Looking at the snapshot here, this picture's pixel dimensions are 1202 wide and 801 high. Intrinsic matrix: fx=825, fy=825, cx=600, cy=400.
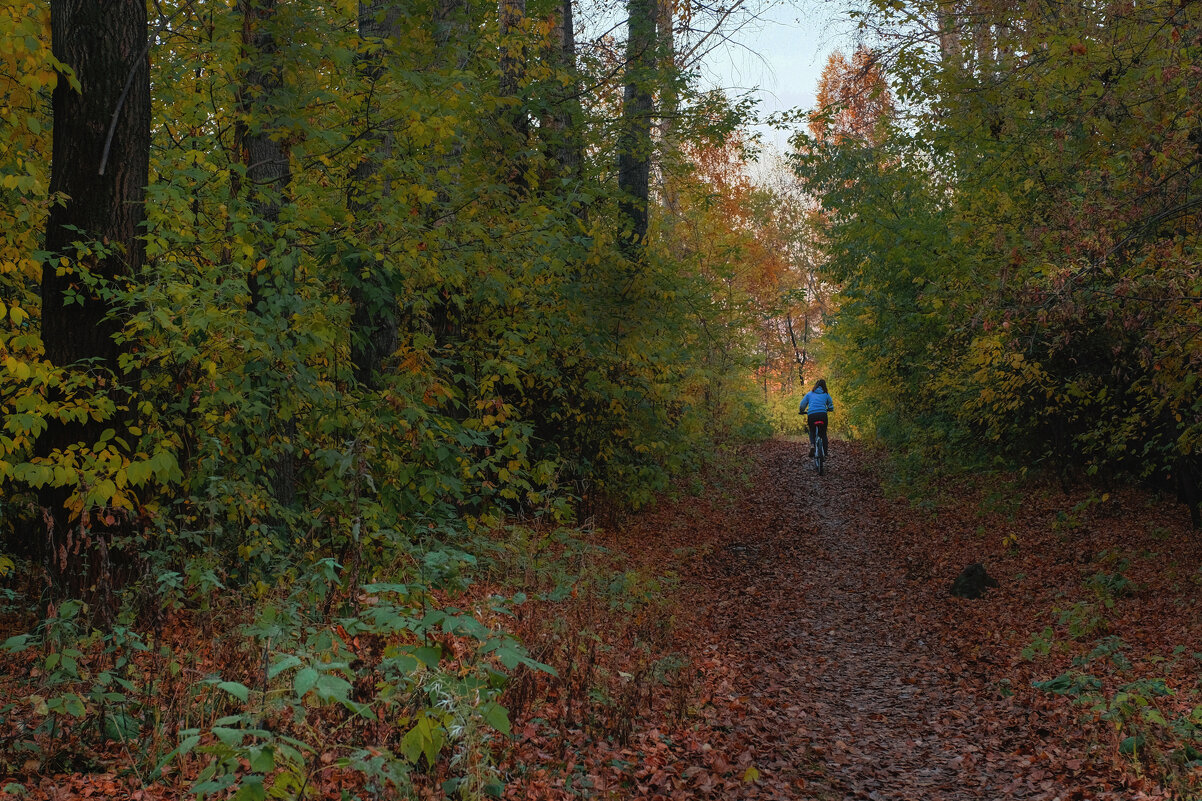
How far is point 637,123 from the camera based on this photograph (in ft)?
41.0

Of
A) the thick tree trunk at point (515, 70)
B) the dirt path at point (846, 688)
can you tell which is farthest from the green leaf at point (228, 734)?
the thick tree trunk at point (515, 70)

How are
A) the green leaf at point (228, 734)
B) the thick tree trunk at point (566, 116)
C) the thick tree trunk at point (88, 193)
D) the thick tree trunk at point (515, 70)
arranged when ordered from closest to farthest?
the green leaf at point (228, 734) → the thick tree trunk at point (88, 193) → the thick tree trunk at point (515, 70) → the thick tree trunk at point (566, 116)

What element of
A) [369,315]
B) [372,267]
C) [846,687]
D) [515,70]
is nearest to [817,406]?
[515,70]

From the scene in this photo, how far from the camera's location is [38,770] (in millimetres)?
3762

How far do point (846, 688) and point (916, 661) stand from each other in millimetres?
1090

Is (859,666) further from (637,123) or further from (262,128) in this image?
(637,123)

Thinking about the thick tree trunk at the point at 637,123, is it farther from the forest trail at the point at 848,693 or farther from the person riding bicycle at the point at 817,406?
the person riding bicycle at the point at 817,406

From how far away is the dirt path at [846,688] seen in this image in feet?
17.7

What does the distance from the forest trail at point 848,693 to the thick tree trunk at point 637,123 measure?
5011 millimetres

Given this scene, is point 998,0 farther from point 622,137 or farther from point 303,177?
point 303,177

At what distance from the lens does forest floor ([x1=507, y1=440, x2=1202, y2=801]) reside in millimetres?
5207

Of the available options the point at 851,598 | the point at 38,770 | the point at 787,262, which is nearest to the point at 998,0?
the point at 851,598

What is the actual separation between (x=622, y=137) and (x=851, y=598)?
7.44 m

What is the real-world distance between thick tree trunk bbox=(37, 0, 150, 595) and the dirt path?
4.75 meters
